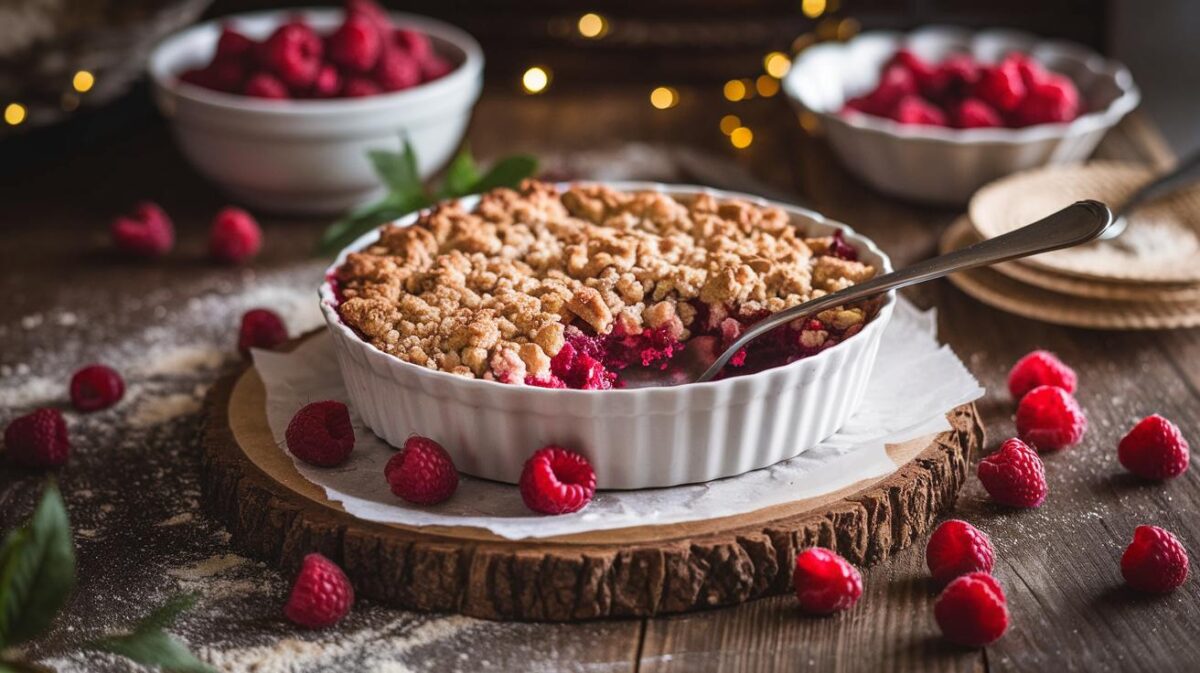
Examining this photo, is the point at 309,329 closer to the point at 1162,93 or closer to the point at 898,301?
the point at 898,301

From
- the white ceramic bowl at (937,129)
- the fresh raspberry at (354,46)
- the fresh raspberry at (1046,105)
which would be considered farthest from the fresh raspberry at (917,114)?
the fresh raspberry at (354,46)

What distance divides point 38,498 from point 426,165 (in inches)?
55.1

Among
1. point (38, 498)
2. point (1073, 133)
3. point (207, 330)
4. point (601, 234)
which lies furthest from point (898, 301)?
point (38, 498)

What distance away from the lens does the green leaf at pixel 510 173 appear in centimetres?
254

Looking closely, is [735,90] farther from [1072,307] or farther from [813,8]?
[1072,307]

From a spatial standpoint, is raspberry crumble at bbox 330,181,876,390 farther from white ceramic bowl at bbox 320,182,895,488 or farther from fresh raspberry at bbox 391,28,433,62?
fresh raspberry at bbox 391,28,433,62

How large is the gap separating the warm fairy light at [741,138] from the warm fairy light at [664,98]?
1.04 ft

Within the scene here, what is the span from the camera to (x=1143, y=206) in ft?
9.44

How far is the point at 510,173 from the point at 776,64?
1.63m

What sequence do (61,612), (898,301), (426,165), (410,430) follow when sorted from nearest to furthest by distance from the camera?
(61,612) → (410,430) → (898,301) → (426,165)

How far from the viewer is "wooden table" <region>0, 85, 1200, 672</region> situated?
1.61m

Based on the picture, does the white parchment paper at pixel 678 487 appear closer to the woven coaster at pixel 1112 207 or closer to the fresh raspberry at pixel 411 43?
the woven coaster at pixel 1112 207

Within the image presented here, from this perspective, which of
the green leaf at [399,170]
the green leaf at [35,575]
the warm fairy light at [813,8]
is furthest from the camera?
the warm fairy light at [813,8]

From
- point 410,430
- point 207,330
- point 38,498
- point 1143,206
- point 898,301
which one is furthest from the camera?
point 1143,206
